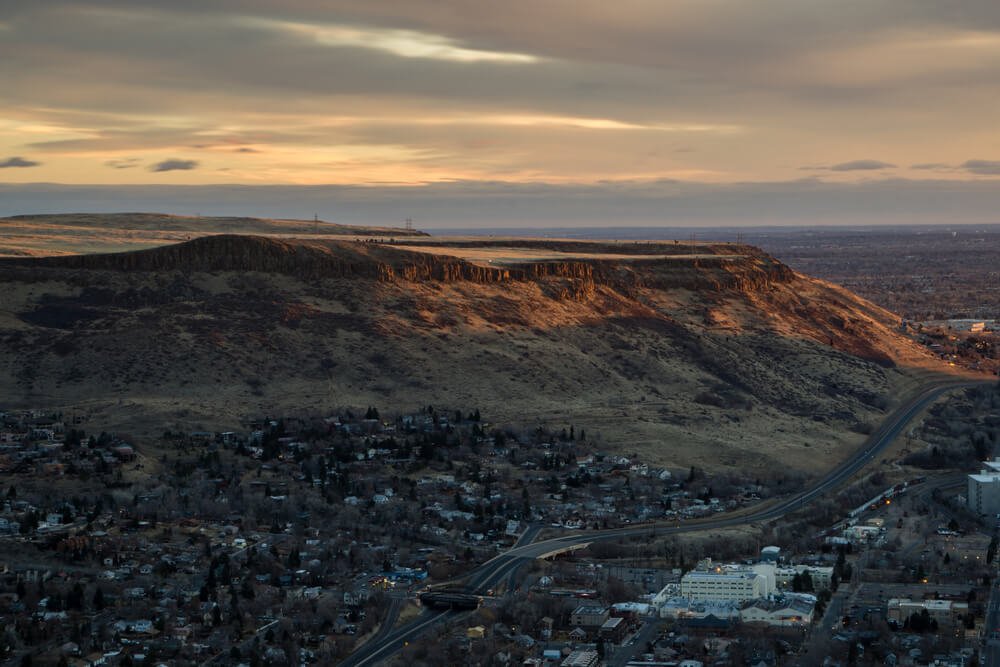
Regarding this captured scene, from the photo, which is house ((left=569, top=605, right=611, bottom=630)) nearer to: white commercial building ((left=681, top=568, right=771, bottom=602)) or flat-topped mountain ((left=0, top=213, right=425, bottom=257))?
white commercial building ((left=681, top=568, right=771, bottom=602))

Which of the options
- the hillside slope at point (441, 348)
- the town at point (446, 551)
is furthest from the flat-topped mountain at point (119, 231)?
the town at point (446, 551)

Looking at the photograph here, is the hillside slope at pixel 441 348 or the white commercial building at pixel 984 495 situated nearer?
the white commercial building at pixel 984 495

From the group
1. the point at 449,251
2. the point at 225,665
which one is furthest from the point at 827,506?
Result: the point at 449,251

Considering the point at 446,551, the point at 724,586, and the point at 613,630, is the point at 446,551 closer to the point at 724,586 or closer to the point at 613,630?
the point at 724,586

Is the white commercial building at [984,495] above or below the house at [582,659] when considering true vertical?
above

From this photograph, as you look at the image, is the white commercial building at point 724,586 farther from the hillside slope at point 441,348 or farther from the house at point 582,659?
the hillside slope at point 441,348

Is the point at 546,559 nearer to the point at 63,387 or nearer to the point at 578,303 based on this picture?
the point at 63,387

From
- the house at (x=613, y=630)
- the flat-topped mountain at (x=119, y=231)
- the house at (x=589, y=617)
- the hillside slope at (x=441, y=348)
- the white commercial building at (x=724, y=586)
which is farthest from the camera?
the flat-topped mountain at (x=119, y=231)
